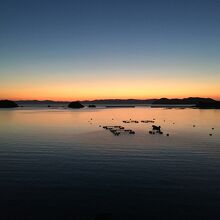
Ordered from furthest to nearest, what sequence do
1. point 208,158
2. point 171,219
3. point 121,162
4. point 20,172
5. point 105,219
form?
point 208,158 < point 121,162 < point 20,172 < point 171,219 < point 105,219

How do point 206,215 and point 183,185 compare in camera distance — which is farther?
point 183,185

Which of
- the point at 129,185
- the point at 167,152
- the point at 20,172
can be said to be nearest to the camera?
the point at 129,185

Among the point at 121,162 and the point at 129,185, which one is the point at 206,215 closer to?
the point at 129,185

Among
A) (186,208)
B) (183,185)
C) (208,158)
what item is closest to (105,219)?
(186,208)

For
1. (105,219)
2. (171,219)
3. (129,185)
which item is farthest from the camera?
(129,185)

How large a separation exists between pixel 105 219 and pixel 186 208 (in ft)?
22.0

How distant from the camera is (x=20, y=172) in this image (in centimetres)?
3138

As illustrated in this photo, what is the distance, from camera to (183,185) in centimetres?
2675

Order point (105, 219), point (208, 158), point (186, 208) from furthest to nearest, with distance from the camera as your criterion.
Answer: point (208, 158), point (186, 208), point (105, 219)

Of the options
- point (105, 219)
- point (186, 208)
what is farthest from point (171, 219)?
point (105, 219)

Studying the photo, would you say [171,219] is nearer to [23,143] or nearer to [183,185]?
[183,185]

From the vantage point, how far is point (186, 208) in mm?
21234

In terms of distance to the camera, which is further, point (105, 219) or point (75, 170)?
point (75, 170)

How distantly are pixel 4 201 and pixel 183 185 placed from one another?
1500cm
